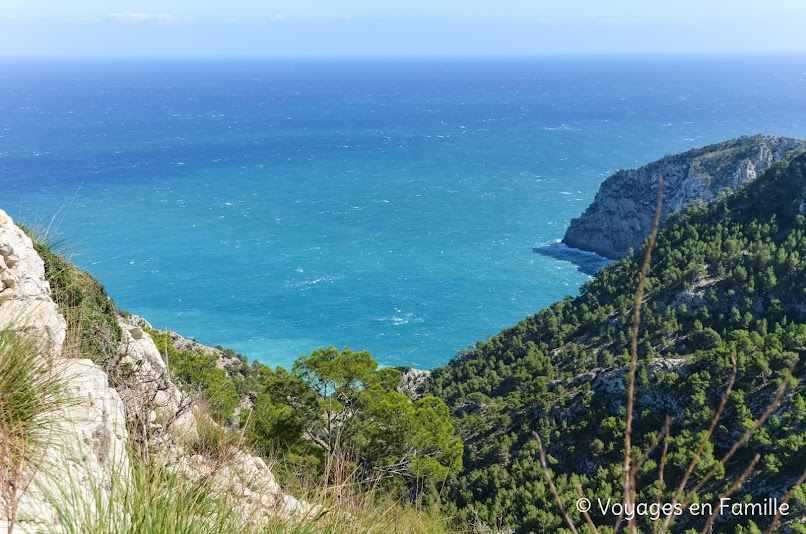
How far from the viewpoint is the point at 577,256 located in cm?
7344

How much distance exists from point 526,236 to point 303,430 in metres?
64.4

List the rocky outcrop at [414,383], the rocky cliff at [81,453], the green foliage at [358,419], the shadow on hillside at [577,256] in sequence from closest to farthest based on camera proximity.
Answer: the rocky cliff at [81,453] < the green foliage at [358,419] < the rocky outcrop at [414,383] < the shadow on hillside at [577,256]

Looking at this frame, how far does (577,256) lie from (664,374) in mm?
51357

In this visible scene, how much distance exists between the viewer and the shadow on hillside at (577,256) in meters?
69.6

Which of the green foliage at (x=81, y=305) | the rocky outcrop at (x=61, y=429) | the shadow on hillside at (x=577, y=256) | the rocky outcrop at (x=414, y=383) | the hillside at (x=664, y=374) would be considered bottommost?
the rocky outcrop at (x=414, y=383)

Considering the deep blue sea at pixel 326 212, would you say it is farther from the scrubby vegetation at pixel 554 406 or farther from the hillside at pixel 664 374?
the hillside at pixel 664 374

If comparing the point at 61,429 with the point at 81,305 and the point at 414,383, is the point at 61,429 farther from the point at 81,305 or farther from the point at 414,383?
the point at 414,383

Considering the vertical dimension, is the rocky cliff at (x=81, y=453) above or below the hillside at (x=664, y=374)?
above

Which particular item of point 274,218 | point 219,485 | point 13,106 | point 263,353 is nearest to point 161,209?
point 274,218

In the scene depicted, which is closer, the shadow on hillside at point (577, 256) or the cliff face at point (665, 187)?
the cliff face at point (665, 187)

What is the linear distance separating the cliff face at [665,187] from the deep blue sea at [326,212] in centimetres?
420

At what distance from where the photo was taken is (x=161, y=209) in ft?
279

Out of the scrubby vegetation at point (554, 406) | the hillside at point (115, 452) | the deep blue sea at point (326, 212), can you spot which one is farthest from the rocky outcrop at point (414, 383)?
the hillside at point (115, 452)

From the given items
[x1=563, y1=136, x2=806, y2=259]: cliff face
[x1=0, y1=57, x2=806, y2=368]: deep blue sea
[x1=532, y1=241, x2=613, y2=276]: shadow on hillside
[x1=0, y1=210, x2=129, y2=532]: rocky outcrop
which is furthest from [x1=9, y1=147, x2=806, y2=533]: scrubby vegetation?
[x1=532, y1=241, x2=613, y2=276]: shadow on hillside
